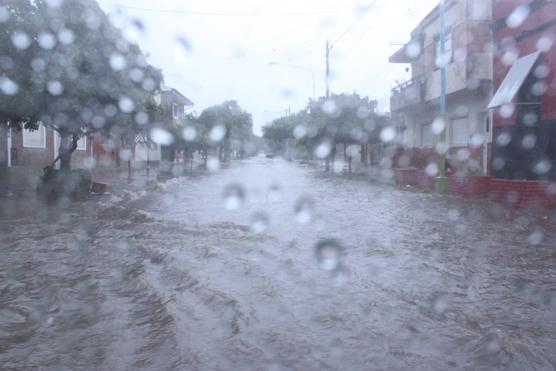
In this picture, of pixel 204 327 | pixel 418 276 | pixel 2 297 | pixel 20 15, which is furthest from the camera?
pixel 20 15

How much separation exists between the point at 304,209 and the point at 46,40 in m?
7.27

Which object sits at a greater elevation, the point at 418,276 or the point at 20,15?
the point at 20,15

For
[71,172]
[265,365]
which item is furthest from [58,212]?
[265,365]

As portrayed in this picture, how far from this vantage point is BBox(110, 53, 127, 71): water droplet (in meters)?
14.1

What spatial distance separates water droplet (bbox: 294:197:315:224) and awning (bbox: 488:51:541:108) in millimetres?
5852

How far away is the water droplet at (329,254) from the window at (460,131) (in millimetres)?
15335

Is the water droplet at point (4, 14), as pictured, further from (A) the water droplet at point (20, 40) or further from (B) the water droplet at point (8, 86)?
(B) the water droplet at point (8, 86)

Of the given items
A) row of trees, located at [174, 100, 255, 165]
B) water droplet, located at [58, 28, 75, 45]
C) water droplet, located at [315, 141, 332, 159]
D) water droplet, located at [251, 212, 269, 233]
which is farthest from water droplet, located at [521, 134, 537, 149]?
row of trees, located at [174, 100, 255, 165]

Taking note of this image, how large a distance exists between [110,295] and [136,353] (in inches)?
64.9

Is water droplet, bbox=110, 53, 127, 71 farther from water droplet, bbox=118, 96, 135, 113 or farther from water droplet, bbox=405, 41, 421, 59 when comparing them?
water droplet, bbox=405, 41, 421, 59

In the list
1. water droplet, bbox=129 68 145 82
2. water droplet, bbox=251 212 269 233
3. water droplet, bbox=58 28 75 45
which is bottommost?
water droplet, bbox=251 212 269 233

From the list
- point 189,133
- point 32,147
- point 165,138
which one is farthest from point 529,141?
point 189,133

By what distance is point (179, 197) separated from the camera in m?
16.0

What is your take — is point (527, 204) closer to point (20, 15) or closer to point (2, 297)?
point (2, 297)
